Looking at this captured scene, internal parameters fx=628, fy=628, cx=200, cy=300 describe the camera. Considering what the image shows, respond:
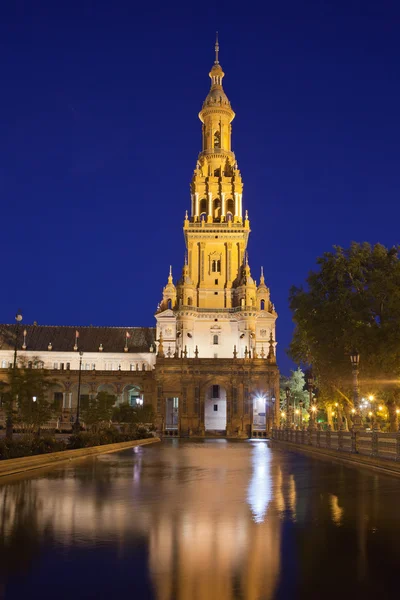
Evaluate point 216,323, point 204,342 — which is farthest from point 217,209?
point 204,342

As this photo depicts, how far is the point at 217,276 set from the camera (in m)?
99.9

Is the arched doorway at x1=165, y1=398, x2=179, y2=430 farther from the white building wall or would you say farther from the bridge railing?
the bridge railing

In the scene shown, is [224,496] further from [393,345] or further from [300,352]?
[300,352]

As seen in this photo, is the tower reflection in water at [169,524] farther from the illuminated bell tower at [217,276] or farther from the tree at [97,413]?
the illuminated bell tower at [217,276]

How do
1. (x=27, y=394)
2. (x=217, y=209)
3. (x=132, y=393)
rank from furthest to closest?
(x=217, y=209)
(x=132, y=393)
(x=27, y=394)

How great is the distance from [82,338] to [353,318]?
73065 millimetres

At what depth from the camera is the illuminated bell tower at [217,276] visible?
312ft

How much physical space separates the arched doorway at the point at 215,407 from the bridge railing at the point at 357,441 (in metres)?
37.2

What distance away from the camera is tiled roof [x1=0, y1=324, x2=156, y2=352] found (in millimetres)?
108500

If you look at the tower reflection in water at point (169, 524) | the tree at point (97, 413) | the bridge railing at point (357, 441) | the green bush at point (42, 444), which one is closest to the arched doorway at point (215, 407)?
the tree at point (97, 413)

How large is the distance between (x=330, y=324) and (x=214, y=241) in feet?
183

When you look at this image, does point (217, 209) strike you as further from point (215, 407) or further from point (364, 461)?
point (364, 461)

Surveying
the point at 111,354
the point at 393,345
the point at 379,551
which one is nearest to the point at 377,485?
the point at 379,551

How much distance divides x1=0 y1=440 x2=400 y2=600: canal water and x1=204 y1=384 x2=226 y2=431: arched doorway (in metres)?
71.8
